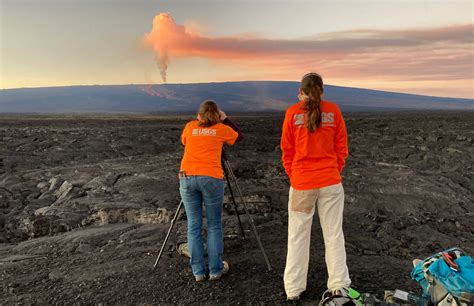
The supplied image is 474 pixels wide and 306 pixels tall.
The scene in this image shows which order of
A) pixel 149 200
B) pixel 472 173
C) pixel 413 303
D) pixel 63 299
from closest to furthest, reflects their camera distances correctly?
pixel 413 303 < pixel 63 299 < pixel 149 200 < pixel 472 173

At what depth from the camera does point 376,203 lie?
11117 mm

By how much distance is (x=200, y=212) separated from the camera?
5.83 m

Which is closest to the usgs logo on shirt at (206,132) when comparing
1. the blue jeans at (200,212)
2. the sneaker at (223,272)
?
the blue jeans at (200,212)

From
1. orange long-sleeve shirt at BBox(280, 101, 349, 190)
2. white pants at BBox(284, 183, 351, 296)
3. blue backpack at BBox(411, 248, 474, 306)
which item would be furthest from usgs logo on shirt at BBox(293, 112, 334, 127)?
blue backpack at BBox(411, 248, 474, 306)

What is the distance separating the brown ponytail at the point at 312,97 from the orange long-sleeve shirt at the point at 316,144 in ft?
0.24

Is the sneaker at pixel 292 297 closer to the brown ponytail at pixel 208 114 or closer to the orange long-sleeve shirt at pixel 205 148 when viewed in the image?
the orange long-sleeve shirt at pixel 205 148

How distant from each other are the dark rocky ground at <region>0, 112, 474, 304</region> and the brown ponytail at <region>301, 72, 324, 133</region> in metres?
2.20

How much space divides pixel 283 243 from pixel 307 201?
2.86m

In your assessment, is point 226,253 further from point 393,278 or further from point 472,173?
point 472,173

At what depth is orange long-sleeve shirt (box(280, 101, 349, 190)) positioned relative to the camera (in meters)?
5.00

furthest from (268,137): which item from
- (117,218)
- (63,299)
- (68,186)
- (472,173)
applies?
(63,299)

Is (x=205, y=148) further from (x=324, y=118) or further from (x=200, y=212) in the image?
(x=324, y=118)

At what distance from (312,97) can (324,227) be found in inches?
59.4

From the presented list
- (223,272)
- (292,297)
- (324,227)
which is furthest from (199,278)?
(324,227)
